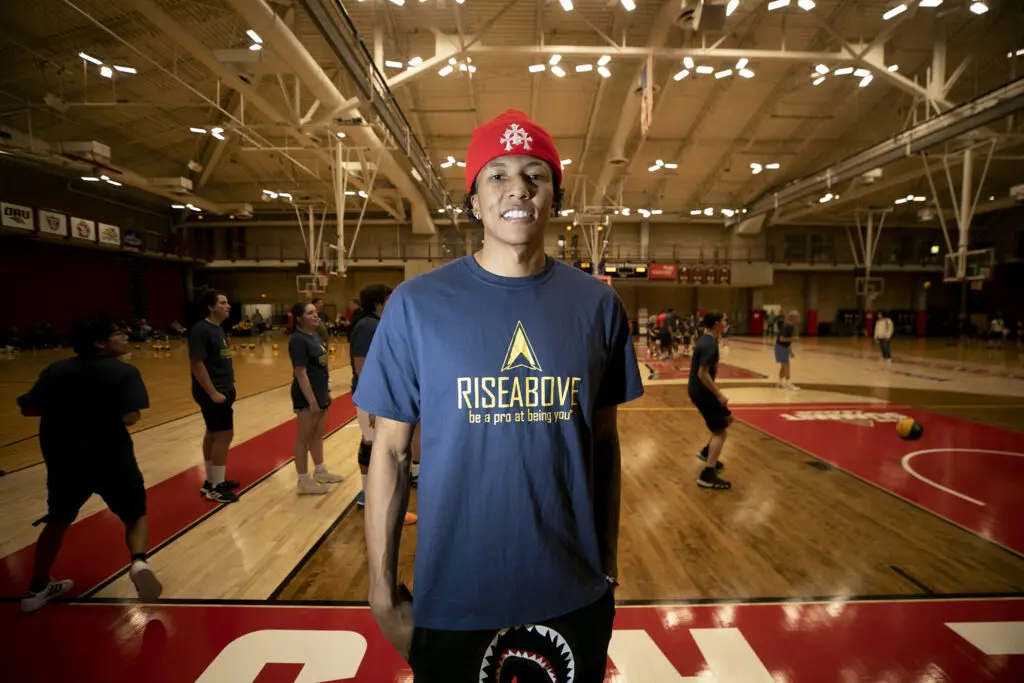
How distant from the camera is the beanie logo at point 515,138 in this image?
133 centimetres

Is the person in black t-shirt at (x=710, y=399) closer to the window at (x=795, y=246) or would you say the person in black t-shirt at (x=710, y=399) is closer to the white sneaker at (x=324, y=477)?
the white sneaker at (x=324, y=477)

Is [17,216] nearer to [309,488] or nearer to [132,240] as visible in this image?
[132,240]

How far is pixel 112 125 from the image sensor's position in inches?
733

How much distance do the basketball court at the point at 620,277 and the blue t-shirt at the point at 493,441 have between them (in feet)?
0.96

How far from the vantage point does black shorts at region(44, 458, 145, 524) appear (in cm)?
305

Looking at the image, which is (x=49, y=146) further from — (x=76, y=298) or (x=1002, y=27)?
(x=1002, y=27)

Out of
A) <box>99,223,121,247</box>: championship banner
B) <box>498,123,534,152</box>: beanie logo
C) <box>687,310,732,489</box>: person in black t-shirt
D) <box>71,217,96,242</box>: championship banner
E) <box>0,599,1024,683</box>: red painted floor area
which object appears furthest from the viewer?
<box>99,223,121,247</box>: championship banner

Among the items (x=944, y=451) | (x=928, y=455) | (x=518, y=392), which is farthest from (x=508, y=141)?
(x=944, y=451)

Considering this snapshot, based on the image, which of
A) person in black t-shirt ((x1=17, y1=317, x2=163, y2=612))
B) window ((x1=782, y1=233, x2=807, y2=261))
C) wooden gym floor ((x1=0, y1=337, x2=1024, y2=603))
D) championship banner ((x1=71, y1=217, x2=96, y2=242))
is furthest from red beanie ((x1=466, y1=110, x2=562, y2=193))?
window ((x1=782, y1=233, x2=807, y2=261))

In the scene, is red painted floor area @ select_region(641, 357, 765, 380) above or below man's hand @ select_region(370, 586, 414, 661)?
below

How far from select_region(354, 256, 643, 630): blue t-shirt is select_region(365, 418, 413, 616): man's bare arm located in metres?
0.05

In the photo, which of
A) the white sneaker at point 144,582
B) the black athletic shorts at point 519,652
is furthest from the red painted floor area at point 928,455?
the white sneaker at point 144,582

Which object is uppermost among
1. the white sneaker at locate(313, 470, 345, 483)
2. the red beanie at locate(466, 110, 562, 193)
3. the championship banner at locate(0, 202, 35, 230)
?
the championship banner at locate(0, 202, 35, 230)

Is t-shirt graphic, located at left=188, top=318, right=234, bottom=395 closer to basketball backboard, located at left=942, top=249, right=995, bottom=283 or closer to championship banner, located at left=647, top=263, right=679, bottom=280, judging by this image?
basketball backboard, located at left=942, top=249, right=995, bottom=283
